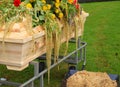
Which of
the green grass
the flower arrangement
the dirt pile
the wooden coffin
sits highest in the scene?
the flower arrangement

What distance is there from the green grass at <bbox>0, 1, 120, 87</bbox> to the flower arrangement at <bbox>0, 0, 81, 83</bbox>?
1555 mm

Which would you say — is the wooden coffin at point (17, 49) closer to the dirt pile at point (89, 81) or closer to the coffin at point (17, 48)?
the coffin at point (17, 48)

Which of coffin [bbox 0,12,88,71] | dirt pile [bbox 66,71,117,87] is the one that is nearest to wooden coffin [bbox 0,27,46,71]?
coffin [bbox 0,12,88,71]

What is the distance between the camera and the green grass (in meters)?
5.14

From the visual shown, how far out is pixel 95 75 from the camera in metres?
3.95

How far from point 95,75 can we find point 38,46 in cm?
115

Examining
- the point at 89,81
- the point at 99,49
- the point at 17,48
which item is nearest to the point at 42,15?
the point at 17,48

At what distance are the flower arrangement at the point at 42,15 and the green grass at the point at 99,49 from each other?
61.2 inches

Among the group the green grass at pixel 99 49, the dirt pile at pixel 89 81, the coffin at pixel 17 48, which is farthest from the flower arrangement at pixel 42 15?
the green grass at pixel 99 49

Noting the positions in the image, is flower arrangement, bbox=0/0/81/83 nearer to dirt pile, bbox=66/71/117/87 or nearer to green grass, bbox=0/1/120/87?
dirt pile, bbox=66/71/117/87

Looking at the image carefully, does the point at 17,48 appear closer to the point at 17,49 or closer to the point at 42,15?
the point at 17,49

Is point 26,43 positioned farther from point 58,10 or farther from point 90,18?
point 90,18

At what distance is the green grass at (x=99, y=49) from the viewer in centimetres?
514

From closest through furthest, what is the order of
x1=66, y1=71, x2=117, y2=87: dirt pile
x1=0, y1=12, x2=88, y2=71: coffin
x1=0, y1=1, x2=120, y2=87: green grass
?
x1=0, y1=12, x2=88, y2=71: coffin → x1=66, y1=71, x2=117, y2=87: dirt pile → x1=0, y1=1, x2=120, y2=87: green grass
